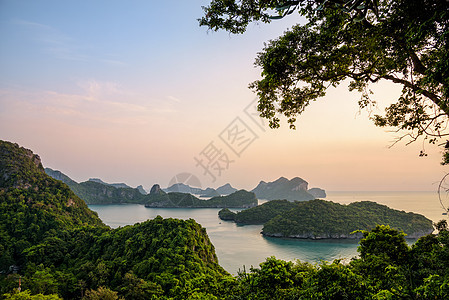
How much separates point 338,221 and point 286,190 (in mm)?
119702

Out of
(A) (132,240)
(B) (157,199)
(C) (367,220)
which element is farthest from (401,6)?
(B) (157,199)

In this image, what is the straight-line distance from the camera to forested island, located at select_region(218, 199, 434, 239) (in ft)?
149

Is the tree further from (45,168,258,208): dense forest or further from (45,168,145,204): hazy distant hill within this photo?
(45,168,145,204): hazy distant hill

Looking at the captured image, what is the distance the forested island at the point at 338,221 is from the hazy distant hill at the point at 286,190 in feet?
327

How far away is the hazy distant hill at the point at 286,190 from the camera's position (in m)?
156

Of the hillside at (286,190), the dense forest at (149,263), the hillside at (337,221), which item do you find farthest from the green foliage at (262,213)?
the hillside at (286,190)

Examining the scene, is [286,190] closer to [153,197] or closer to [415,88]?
[153,197]

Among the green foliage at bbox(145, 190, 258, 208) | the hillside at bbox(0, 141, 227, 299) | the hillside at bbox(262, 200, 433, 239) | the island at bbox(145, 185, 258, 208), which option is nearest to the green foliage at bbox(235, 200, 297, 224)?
the hillside at bbox(262, 200, 433, 239)

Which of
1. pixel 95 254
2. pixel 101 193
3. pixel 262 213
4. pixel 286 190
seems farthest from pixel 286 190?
pixel 95 254

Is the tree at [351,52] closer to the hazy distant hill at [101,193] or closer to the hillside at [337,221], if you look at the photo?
the hillside at [337,221]

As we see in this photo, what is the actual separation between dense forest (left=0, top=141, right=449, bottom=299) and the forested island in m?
29.7

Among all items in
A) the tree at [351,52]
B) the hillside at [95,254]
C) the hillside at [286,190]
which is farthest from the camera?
the hillside at [286,190]

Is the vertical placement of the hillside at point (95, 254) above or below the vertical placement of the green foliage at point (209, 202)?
above

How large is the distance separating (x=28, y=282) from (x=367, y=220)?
58.2m
